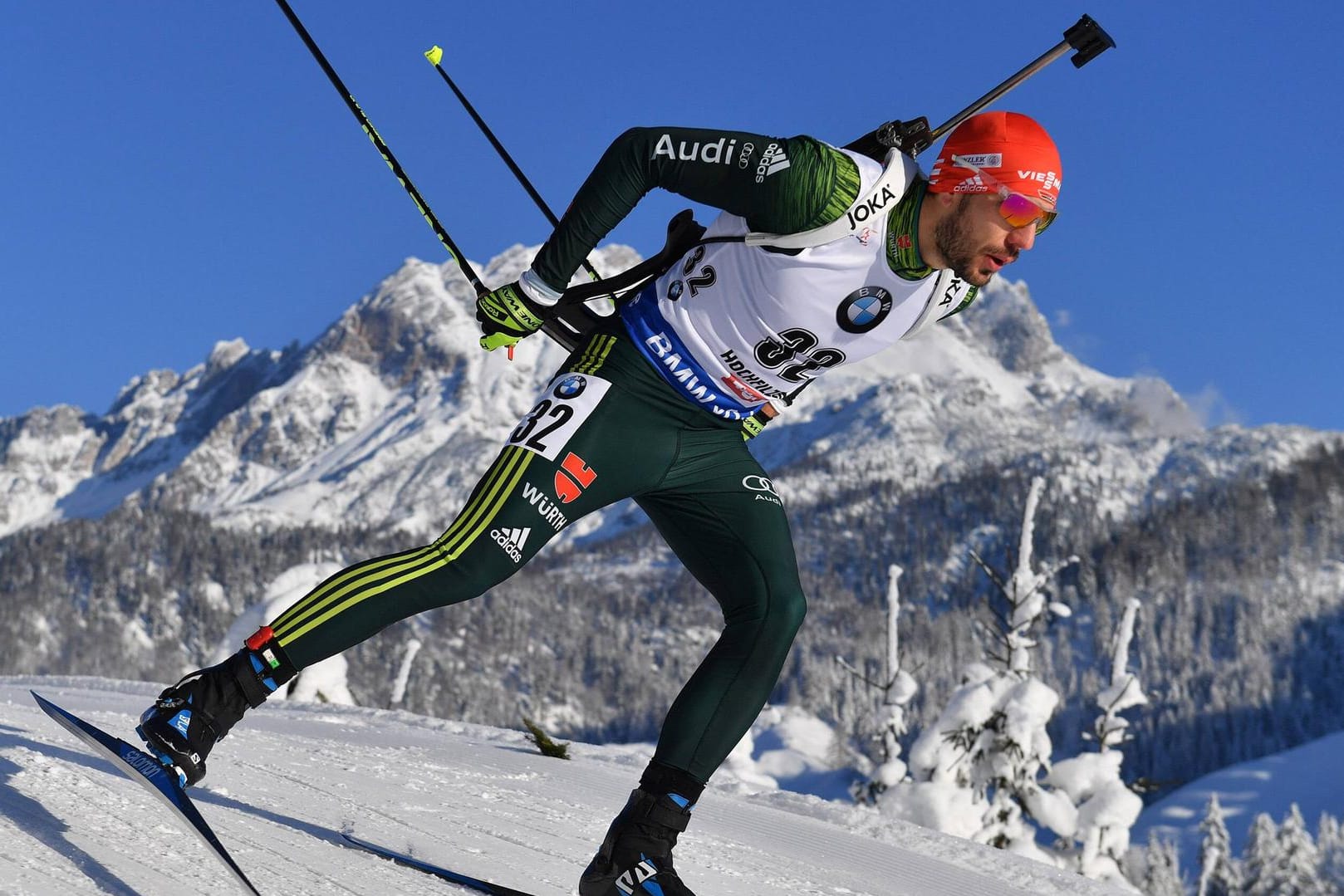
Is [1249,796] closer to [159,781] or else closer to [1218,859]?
[1218,859]

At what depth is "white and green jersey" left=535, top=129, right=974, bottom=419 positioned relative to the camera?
125 inches

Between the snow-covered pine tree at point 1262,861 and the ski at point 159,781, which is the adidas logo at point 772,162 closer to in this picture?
the ski at point 159,781

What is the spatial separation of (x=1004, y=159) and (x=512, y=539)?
164 centimetres

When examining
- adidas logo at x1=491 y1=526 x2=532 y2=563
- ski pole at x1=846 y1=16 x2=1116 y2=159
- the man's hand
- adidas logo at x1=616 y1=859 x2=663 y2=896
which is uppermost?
ski pole at x1=846 y1=16 x2=1116 y2=159

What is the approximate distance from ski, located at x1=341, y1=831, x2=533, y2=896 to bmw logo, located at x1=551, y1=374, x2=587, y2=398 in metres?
1.34

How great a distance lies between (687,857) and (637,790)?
0.88 metres

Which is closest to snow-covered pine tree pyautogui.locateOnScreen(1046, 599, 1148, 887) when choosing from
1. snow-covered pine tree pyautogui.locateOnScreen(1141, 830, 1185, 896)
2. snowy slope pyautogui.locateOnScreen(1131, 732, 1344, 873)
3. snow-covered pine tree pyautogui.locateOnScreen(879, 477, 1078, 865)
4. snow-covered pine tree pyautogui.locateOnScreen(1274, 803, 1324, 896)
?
snow-covered pine tree pyautogui.locateOnScreen(879, 477, 1078, 865)

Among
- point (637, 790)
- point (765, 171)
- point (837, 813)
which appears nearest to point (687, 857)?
point (637, 790)

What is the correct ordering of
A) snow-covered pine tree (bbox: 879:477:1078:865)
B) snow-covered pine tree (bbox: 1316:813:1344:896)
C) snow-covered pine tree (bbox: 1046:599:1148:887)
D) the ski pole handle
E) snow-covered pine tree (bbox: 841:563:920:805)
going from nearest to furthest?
1. the ski pole handle
2. snow-covered pine tree (bbox: 879:477:1078:865)
3. snow-covered pine tree (bbox: 1046:599:1148:887)
4. snow-covered pine tree (bbox: 841:563:920:805)
5. snow-covered pine tree (bbox: 1316:813:1344:896)

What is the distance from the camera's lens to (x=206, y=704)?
3137 millimetres

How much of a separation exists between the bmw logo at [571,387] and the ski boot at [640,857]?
1.11 metres

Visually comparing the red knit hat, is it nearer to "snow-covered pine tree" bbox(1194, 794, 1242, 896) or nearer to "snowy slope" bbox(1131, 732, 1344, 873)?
"snow-covered pine tree" bbox(1194, 794, 1242, 896)

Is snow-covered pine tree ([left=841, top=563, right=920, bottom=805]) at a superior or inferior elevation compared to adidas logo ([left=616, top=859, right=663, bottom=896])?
superior

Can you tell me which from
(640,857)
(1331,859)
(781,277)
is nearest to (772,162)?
(781,277)
